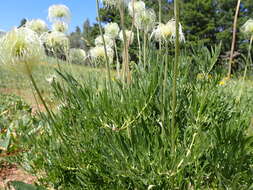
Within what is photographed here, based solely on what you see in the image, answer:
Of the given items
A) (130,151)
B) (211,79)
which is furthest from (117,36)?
(130,151)

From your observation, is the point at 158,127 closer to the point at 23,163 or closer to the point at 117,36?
the point at 23,163

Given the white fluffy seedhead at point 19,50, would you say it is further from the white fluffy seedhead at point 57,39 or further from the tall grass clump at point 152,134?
the white fluffy seedhead at point 57,39

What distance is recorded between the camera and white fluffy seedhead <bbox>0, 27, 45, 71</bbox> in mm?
581

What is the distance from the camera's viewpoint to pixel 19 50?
23.4 inches

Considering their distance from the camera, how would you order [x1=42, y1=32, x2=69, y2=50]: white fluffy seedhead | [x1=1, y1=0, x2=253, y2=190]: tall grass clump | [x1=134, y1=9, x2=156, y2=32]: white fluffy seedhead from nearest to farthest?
[x1=1, y1=0, x2=253, y2=190]: tall grass clump
[x1=134, y1=9, x2=156, y2=32]: white fluffy seedhead
[x1=42, y1=32, x2=69, y2=50]: white fluffy seedhead

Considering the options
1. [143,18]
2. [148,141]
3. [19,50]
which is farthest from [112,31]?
[148,141]

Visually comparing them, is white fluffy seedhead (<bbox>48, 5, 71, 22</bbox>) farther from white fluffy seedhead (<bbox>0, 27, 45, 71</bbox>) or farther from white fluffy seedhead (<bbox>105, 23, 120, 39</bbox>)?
white fluffy seedhead (<bbox>0, 27, 45, 71</bbox>)

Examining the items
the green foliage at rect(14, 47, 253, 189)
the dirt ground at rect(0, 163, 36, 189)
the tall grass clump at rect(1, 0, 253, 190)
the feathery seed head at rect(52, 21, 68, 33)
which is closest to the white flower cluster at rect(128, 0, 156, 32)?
the tall grass clump at rect(1, 0, 253, 190)

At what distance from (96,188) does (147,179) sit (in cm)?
18

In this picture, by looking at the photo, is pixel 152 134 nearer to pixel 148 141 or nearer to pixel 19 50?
pixel 148 141

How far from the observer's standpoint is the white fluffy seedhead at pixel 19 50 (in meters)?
0.58

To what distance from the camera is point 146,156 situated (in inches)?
20.7

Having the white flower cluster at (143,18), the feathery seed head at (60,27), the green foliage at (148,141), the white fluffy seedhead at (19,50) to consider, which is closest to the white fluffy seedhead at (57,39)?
the feathery seed head at (60,27)

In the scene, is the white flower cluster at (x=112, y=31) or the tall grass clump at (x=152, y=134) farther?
the white flower cluster at (x=112, y=31)
